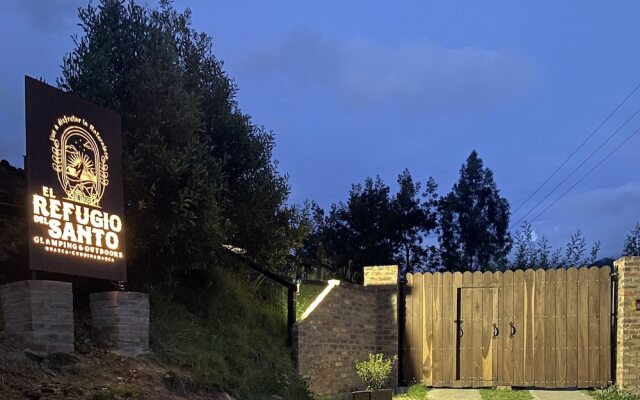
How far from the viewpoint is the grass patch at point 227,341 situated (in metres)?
7.68

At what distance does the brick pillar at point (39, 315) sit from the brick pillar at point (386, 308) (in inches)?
240

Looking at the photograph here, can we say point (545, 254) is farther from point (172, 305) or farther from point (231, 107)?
point (172, 305)

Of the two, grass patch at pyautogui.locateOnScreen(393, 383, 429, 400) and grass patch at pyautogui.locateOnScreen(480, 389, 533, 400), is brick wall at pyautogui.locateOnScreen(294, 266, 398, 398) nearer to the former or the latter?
grass patch at pyautogui.locateOnScreen(393, 383, 429, 400)

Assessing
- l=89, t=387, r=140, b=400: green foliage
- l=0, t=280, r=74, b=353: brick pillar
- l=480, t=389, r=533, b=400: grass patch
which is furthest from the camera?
l=480, t=389, r=533, b=400: grass patch

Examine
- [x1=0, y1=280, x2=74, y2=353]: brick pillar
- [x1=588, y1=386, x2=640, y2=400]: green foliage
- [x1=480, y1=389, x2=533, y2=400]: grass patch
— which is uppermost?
[x1=0, y1=280, x2=74, y2=353]: brick pillar

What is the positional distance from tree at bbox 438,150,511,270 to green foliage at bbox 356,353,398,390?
14136mm

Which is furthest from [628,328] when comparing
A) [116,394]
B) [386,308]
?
[116,394]

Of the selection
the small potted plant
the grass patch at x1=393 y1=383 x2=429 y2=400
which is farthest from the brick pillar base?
the grass patch at x1=393 y1=383 x2=429 y2=400

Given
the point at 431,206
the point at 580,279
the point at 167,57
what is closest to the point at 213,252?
the point at 167,57

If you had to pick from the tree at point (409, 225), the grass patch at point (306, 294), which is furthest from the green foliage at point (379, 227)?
the grass patch at point (306, 294)

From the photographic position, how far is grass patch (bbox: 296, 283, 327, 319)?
1137 cm

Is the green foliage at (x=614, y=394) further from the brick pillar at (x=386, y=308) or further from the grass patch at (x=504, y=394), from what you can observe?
the brick pillar at (x=386, y=308)

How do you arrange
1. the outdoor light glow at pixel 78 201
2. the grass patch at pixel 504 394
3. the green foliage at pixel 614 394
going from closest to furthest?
the outdoor light glow at pixel 78 201
the green foliage at pixel 614 394
the grass patch at pixel 504 394

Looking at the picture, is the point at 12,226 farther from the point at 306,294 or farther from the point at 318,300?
the point at 306,294
